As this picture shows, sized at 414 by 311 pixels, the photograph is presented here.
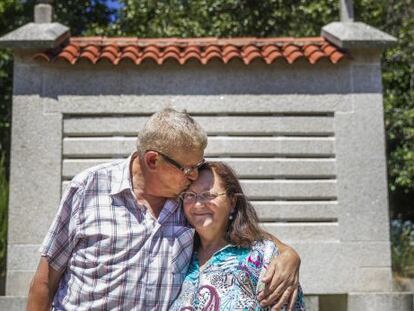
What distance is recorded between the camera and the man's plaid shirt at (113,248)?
2.35 meters

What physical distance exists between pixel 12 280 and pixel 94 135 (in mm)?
1577

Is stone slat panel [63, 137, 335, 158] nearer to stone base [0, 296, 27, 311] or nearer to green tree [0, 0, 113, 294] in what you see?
stone base [0, 296, 27, 311]

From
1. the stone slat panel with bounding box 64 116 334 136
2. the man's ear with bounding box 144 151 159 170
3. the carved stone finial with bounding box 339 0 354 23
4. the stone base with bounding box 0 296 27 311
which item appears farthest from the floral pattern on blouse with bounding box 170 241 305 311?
the carved stone finial with bounding box 339 0 354 23

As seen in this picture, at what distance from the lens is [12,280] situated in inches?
219

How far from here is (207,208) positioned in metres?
2.39

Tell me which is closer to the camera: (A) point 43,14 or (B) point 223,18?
(A) point 43,14

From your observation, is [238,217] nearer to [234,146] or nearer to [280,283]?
[280,283]

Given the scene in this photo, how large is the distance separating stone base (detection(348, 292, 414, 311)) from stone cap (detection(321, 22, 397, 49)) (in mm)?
2410

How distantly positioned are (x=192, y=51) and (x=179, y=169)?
12.2 ft

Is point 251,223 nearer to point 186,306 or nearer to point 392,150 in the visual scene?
point 186,306

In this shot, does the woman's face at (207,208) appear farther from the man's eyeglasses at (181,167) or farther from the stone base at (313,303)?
the stone base at (313,303)

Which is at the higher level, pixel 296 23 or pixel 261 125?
pixel 296 23

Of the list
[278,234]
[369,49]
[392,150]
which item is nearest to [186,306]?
[278,234]

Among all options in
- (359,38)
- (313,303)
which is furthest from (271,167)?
(359,38)
